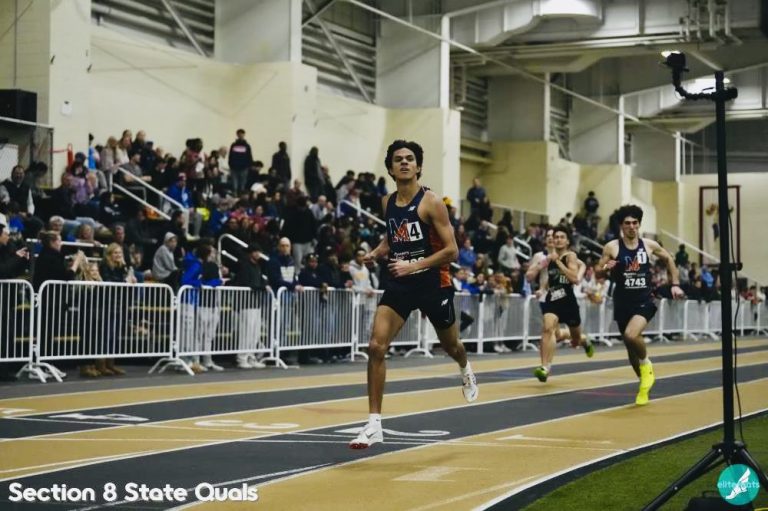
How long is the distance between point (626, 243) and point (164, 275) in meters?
8.02

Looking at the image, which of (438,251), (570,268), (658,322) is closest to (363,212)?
(658,322)

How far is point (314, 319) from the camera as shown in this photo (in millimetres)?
22578

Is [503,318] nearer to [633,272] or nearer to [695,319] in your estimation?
[633,272]

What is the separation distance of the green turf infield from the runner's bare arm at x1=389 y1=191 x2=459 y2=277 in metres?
2.00

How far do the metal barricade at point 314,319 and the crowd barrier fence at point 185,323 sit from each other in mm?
16

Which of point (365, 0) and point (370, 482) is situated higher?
point (365, 0)

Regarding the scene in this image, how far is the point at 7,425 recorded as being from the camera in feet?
38.4

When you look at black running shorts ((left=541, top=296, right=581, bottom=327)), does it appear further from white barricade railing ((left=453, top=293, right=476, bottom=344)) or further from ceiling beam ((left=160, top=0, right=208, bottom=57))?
ceiling beam ((left=160, top=0, right=208, bottom=57))

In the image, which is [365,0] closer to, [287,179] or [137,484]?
[287,179]

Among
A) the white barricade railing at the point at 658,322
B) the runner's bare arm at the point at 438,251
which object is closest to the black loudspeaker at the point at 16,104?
the runner's bare arm at the point at 438,251

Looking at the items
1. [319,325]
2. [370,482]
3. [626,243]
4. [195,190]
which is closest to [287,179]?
[195,190]

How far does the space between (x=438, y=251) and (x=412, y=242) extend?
22cm

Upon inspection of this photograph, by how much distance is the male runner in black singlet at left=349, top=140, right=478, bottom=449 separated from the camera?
33.6 feet

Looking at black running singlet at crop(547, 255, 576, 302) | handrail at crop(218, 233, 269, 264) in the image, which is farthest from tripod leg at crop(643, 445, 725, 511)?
handrail at crop(218, 233, 269, 264)
